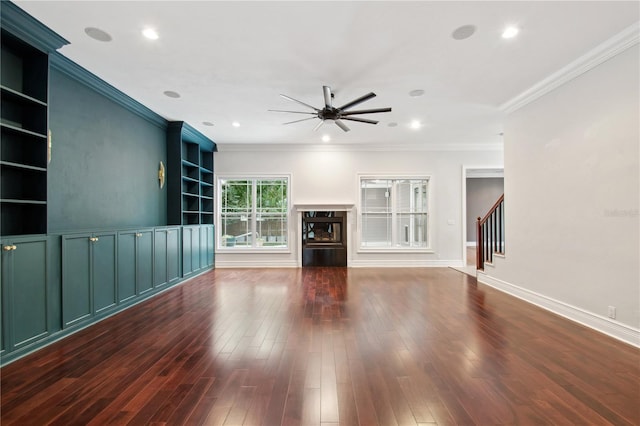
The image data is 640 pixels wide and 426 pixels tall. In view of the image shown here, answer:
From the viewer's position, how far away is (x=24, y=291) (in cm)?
259

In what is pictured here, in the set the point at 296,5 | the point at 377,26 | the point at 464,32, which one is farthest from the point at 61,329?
the point at 464,32

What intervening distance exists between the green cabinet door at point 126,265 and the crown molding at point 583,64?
18.9 feet

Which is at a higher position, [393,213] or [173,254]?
[393,213]

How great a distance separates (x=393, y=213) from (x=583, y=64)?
179 inches

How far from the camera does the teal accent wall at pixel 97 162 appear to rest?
321 cm

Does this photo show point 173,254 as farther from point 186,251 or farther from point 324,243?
point 324,243

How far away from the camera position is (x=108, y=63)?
333 centimetres

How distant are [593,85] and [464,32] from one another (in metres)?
1.74

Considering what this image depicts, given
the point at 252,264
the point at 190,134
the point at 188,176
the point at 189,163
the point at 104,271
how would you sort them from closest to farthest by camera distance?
the point at 104,271 → the point at 190,134 → the point at 189,163 → the point at 188,176 → the point at 252,264

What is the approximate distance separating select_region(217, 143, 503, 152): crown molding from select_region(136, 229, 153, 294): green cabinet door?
10.9 feet

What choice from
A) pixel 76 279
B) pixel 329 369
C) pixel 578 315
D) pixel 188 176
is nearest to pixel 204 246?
pixel 188 176

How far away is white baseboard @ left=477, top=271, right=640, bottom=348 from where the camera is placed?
2.83 meters

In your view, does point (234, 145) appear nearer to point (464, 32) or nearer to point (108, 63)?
point (108, 63)

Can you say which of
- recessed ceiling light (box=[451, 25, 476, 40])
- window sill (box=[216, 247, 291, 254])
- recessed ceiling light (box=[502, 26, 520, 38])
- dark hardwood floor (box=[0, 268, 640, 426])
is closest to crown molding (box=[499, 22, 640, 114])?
recessed ceiling light (box=[502, 26, 520, 38])
